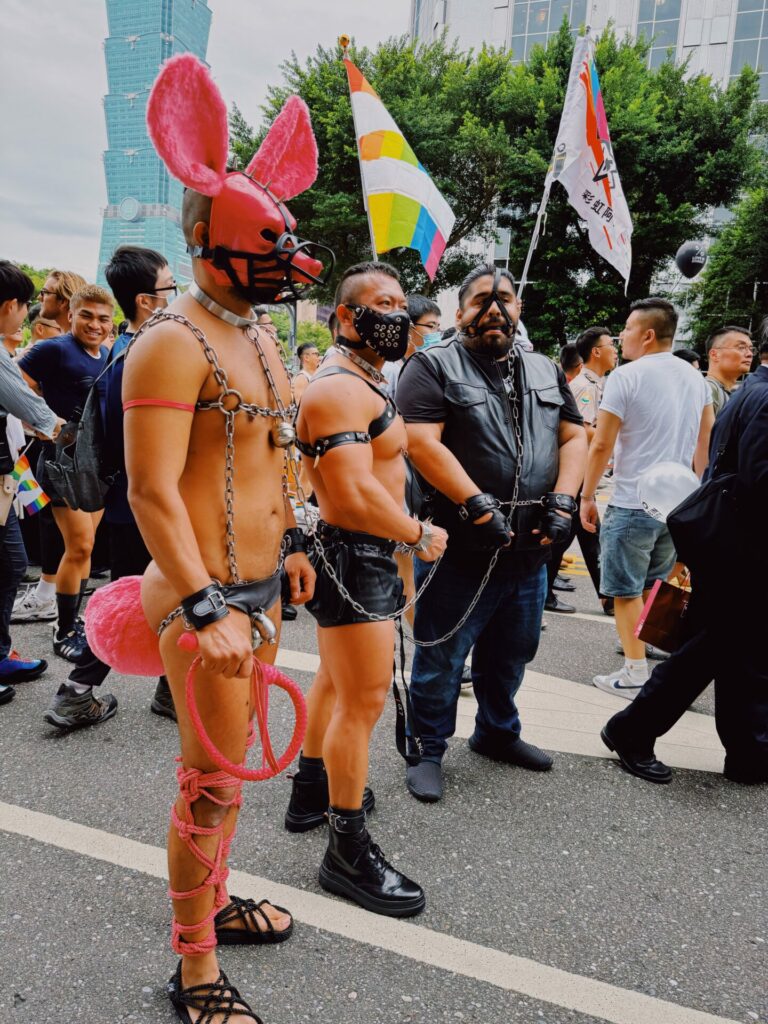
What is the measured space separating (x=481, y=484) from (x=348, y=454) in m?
0.95

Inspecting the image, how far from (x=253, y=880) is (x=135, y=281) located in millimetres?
2568

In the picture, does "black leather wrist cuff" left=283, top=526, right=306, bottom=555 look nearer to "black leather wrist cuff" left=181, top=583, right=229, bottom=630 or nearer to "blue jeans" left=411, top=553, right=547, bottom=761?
"black leather wrist cuff" left=181, top=583, right=229, bottom=630

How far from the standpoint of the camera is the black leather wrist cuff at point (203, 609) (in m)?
1.48

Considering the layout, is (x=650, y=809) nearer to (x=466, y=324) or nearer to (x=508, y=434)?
(x=508, y=434)

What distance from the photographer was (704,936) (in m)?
2.18

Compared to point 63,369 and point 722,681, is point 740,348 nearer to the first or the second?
point 722,681

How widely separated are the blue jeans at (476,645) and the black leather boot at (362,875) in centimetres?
76

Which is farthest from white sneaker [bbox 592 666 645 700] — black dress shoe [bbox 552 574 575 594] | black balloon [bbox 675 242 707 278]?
black balloon [bbox 675 242 707 278]

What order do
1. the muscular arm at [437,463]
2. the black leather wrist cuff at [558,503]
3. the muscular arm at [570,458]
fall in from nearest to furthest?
1. the muscular arm at [437,463]
2. the black leather wrist cuff at [558,503]
3. the muscular arm at [570,458]

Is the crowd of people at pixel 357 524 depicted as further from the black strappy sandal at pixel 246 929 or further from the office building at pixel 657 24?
the office building at pixel 657 24

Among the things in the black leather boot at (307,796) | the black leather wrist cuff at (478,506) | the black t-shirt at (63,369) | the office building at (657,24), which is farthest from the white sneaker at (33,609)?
the office building at (657,24)

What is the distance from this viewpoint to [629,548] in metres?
4.14

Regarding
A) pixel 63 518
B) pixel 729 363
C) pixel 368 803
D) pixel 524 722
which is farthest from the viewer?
pixel 729 363

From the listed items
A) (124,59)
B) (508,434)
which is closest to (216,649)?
(508,434)
